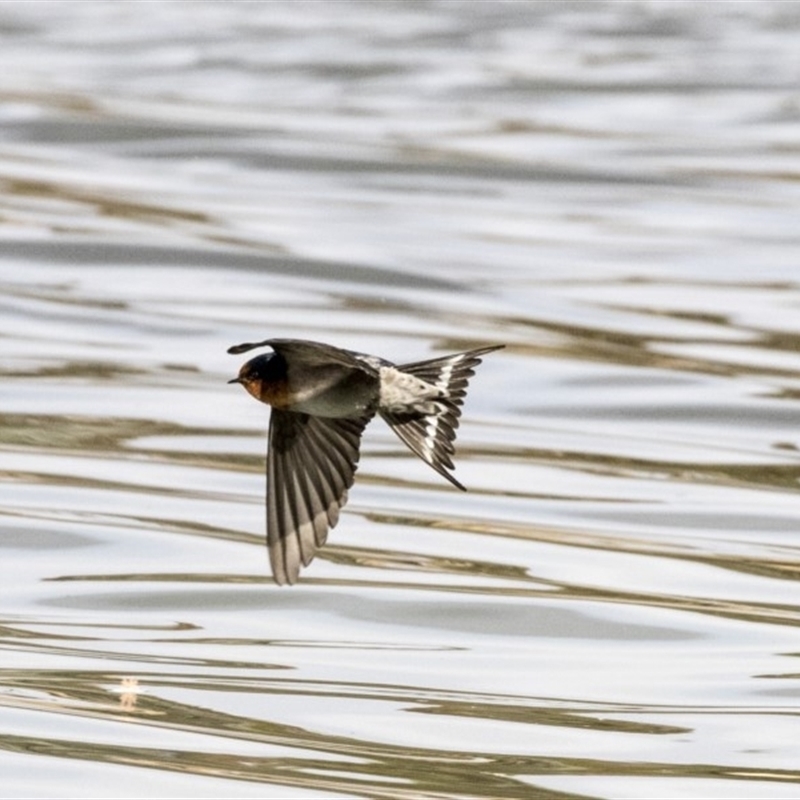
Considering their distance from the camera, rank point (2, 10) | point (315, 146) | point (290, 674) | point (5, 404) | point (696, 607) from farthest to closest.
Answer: point (2, 10), point (315, 146), point (5, 404), point (696, 607), point (290, 674)

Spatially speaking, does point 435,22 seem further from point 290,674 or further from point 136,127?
point 290,674

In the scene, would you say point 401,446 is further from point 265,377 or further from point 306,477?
point 265,377

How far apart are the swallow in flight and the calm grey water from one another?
0.44m

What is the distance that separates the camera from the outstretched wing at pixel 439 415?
4.84 m

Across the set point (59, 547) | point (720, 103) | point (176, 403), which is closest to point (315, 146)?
point (720, 103)

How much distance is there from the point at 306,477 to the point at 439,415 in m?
0.32

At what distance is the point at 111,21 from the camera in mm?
21234

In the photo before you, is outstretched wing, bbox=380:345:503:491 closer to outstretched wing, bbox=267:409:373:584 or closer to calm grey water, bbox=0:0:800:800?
outstretched wing, bbox=267:409:373:584

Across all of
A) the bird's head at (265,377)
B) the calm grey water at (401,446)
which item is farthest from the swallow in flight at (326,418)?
the calm grey water at (401,446)

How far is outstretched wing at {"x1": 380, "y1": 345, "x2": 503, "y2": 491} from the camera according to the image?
4836 millimetres

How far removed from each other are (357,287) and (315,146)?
158 inches

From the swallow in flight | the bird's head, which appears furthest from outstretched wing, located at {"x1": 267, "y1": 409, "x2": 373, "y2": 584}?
the bird's head

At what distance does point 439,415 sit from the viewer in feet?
16.1

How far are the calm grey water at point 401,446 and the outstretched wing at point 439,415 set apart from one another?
0.62 m
